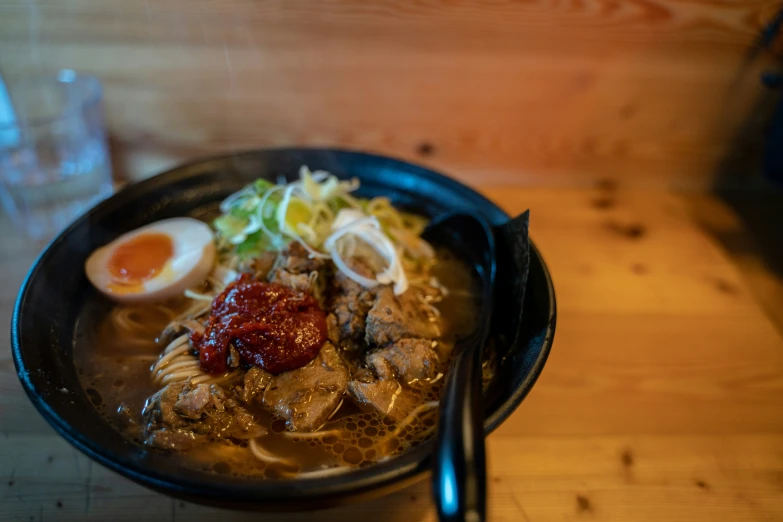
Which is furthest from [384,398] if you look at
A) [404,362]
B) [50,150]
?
[50,150]

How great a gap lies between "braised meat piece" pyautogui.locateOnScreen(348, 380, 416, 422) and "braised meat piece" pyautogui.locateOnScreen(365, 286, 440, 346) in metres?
0.12

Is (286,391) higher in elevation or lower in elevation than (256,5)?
lower

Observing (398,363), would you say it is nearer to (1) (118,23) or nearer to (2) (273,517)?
(2) (273,517)

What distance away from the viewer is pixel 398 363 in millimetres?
1276

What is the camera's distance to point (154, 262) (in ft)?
4.97

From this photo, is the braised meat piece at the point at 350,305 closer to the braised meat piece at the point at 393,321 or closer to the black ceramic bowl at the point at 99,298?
the braised meat piece at the point at 393,321

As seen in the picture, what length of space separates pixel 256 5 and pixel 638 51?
1.40m

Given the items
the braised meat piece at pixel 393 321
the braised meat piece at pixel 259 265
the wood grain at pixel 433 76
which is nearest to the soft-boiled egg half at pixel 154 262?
the braised meat piece at pixel 259 265

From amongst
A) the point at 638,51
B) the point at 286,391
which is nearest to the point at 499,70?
the point at 638,51

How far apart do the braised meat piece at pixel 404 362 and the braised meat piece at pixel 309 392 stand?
3.5 inches

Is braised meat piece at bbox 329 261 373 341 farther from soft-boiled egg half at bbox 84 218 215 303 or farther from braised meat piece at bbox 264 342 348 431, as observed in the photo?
soft-boiled egg half at bbox 84 218 215 303

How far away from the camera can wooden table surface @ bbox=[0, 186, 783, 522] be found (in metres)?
1.20

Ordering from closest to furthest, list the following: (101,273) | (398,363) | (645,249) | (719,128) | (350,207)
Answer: (398,363) < (101,273) < (350,207) < (645,249) < (719,128)

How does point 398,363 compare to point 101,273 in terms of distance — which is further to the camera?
point 101,273
